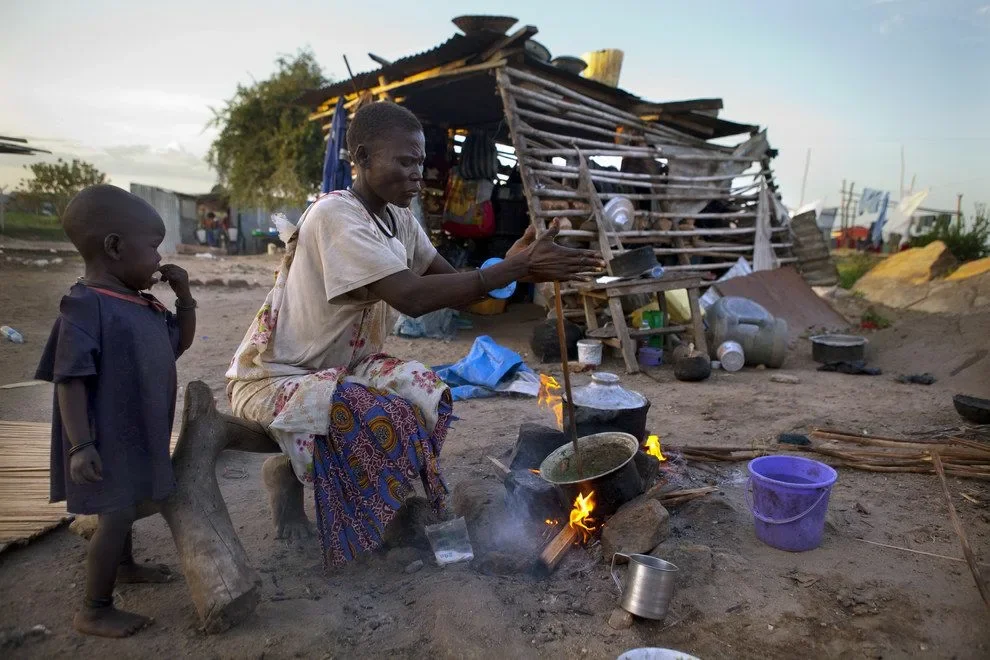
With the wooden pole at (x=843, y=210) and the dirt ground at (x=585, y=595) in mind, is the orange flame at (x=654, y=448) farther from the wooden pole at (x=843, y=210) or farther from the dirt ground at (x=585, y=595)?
the wooden pole at (x=843, y=210)

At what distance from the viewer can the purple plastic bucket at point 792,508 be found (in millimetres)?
2385

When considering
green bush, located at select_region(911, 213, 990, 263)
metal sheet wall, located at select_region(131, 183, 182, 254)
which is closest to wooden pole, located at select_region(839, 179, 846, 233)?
green bush, located at select_region(911, 213, 990, 263)

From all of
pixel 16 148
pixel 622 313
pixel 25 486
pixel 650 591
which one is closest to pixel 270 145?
pixel 16 148

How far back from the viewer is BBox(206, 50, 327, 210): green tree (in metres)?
16.1

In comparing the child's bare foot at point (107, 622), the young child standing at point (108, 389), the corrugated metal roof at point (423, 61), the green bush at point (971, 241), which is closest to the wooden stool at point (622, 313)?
the corrugated metal roof at point (423, 61)

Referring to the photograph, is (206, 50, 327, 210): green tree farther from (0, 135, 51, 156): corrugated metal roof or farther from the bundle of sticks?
the bundle of sticks

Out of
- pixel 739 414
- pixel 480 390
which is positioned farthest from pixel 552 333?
pixel 739 414

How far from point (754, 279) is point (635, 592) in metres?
7.65

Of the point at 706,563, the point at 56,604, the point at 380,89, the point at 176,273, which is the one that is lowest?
the point at 56,604

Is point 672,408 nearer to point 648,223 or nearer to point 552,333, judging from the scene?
point 552,333

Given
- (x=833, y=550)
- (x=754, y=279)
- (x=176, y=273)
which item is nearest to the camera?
(x=176, y=273)

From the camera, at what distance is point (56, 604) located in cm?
212

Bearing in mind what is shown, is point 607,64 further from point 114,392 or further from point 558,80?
point 114,392

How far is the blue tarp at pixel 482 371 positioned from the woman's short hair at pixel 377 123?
3252 millimetres
